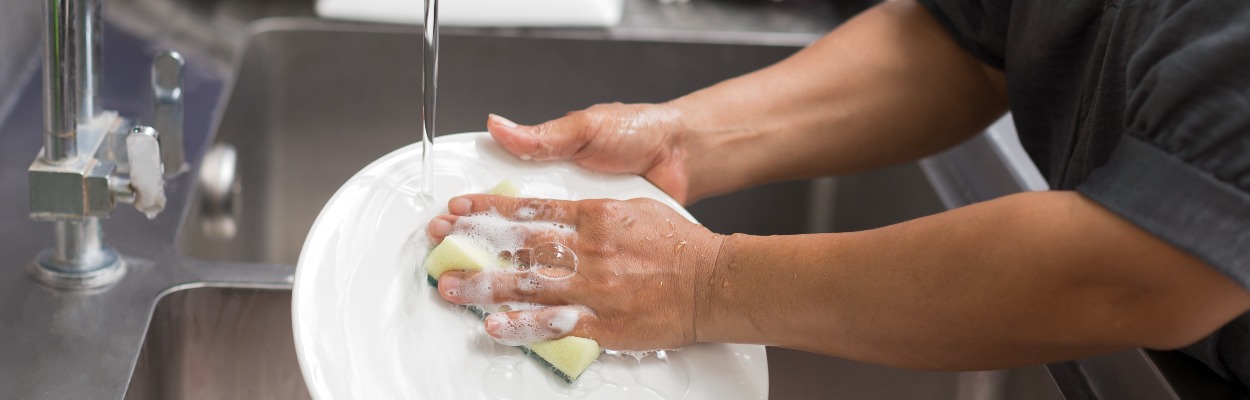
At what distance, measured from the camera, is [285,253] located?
119 centimetres

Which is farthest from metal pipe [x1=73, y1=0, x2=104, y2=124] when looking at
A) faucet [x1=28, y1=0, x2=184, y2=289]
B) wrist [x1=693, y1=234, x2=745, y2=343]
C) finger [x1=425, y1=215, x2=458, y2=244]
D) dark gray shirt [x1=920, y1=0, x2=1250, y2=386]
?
dark gray shirt [x1=920, y1=0, x2=1250, y2=386]

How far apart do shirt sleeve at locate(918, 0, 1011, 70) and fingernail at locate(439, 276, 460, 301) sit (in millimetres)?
448

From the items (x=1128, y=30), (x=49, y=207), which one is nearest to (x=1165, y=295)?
(x=1128, y=30)

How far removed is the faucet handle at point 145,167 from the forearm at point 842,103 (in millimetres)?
401

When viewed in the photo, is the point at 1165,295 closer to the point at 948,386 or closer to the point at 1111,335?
the point at 1111,335

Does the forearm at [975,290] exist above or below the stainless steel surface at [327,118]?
above

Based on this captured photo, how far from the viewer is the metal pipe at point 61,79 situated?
28.8 inches

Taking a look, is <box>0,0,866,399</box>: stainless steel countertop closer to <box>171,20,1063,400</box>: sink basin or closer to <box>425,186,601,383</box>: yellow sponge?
<box>171,20,1063,400</box>: sink basin

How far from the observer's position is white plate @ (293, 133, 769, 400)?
0.67 meters

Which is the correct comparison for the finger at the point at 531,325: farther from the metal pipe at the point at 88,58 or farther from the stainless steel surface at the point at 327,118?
the metal pipe at the point at 88,58

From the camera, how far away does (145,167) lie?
78 centimetres

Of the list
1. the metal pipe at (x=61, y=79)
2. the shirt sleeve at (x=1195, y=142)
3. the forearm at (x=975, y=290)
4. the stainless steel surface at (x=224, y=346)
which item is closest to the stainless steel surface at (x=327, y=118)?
the stainless steel surface at (x=224, y=346)

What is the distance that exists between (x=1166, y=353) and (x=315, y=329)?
55 centimetres

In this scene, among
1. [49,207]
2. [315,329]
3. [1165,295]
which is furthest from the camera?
[49,207]
